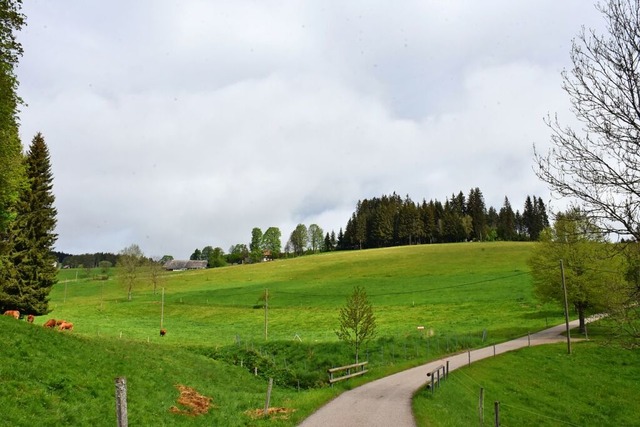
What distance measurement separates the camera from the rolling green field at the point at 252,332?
57.8ft

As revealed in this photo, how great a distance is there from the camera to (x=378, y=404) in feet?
66.3

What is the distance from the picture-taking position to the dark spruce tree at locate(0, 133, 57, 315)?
40250mm

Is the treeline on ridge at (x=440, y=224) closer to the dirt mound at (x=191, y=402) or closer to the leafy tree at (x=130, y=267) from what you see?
the leafy tree at (x=130, y=267)

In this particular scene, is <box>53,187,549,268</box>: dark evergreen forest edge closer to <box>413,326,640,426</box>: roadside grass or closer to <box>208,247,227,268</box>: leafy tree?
<box>208,247,227,268</box>: leafy tree

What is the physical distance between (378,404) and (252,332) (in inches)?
1488

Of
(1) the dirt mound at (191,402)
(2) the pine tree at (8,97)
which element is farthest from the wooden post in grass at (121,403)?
(2) the pine tree at (8,97)

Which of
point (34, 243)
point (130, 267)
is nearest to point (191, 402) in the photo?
point (34, 243)

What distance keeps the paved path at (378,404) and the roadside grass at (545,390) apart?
81 centimetres

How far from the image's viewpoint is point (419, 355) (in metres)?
37.8

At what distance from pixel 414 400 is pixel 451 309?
4425cm

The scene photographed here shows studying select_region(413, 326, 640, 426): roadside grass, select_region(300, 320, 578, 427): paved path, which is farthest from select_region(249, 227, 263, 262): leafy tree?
Result: select_region(300, 320, 578, 427): paved path

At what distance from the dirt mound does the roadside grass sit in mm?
9858

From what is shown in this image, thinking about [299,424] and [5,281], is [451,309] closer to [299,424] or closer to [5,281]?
[299,424]

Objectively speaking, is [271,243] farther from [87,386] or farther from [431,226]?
[87,386]
